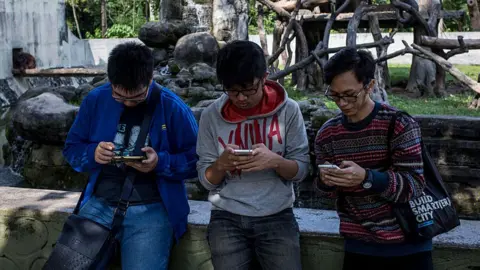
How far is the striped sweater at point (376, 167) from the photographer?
2.23m

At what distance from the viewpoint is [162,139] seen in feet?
9.22

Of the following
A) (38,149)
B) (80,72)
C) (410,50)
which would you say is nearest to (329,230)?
(38,149)

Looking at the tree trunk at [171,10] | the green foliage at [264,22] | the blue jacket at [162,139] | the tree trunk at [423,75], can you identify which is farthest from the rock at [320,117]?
the green foliage at [264,22]

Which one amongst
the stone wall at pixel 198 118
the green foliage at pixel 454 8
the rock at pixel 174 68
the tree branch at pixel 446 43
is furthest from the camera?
the green foliage at pixel 454 8

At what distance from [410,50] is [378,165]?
739 cm

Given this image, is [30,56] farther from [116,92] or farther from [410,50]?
[116,92]

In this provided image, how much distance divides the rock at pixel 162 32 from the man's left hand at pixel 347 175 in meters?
9.43

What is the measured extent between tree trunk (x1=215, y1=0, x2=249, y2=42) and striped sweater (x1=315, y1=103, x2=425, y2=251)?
30.8 ft

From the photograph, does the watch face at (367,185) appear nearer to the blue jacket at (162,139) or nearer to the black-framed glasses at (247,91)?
the black-framed glasses at (247,91)

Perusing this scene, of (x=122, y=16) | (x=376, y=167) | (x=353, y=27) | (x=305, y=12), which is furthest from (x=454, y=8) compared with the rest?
(x=376, y=167)

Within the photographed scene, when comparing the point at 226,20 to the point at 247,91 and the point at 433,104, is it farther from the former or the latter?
the point at 247,91

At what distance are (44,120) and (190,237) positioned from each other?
16.1ft

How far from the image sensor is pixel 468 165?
6.54m

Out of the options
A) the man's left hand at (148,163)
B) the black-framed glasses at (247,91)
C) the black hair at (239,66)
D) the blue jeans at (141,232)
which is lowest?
the blue jeans at (141,232)
